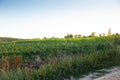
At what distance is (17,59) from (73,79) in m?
2.48

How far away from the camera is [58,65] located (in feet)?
46.1

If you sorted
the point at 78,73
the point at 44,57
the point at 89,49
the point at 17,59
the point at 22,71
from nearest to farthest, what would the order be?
1. the point at 22,71
2. the point at 17,59
3. the point at 78,73
4. the point at 44,57
5. the point at 89,49

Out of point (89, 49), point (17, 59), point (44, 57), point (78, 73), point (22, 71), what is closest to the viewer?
point (22, 71)

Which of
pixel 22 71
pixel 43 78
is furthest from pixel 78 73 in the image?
pixel 22 71

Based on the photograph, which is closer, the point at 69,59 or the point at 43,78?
the point at 43,78

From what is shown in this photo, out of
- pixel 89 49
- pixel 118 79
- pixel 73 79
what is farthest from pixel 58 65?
pixel 89 49

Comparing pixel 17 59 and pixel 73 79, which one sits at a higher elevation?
pixel 17 59

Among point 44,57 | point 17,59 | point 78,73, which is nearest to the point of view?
point 17,59

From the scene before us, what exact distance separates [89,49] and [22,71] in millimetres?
7481

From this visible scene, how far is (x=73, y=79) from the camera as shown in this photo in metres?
13.9

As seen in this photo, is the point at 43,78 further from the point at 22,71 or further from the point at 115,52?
the point at 115,52

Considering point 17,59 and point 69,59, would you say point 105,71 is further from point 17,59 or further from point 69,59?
point 17,59

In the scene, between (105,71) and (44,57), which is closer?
(105,71)

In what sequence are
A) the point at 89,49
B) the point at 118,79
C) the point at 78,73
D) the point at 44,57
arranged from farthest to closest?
the point at 89,49 → the point at 44,57 → the point at 78,73 → the point at 118,79
